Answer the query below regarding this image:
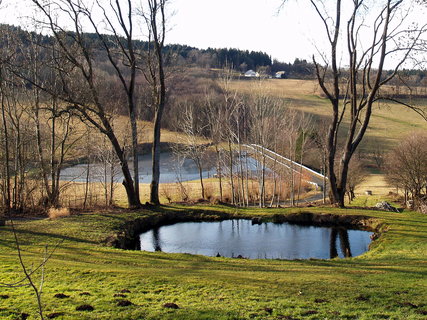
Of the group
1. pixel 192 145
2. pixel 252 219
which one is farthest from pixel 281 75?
pixel 252 219

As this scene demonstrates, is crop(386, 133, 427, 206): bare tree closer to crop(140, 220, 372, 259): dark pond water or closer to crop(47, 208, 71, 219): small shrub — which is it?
crop(140, 220, 372, 259): dark pond water

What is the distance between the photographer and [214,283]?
927cm

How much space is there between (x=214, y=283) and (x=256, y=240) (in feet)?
26.0

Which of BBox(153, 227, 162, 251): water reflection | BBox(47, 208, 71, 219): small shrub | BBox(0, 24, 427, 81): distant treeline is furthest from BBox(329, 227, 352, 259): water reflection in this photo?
BBox(47, 208, 71, 219): small shrub

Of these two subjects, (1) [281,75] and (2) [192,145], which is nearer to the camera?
(2) [192,145]

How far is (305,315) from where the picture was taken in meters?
7.22

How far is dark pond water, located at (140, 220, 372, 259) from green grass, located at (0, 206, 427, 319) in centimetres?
195

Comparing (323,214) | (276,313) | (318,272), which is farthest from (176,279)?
(323,214)

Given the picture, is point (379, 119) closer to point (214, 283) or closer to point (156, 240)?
point (156, 240)

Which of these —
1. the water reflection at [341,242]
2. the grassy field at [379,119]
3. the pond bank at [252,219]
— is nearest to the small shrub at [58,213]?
the pond bank at [252,219]

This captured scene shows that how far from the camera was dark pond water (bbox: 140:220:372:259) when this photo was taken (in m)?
15.4

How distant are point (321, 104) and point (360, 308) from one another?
92494 millimetres

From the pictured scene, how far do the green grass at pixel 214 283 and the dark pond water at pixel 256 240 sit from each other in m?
1.95

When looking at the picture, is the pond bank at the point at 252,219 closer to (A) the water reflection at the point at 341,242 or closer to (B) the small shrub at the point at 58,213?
(A) the water reflection at the point at 341,242
